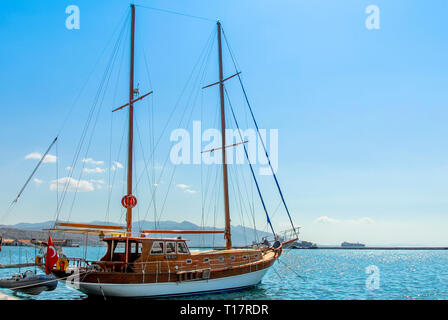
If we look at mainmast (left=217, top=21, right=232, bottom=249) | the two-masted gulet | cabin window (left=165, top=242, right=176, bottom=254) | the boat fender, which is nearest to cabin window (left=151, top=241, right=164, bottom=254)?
the two-masted gulet

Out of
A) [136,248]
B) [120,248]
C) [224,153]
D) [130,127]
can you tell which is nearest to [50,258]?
[120,248]

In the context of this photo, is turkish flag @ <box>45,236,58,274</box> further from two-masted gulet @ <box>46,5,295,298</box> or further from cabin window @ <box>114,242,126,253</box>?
cabin window @ <box>114,242,126,253</box>

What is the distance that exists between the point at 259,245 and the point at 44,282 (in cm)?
1745

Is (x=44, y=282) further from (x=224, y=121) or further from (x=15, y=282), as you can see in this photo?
(x=224, y=121)

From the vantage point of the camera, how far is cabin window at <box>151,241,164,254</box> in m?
21.9

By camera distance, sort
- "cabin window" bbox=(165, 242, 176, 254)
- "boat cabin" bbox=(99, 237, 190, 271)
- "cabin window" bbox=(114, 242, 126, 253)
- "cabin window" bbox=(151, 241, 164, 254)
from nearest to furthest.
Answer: "boat cabin" bbox=(99, 237, 190, 271) < "cabin window" bbox=(151, 241, 164, 254) < "cabin window" bbox=(114, 242, 126, 253) < "cabin window" bbox=(165, 242, 176, 254)

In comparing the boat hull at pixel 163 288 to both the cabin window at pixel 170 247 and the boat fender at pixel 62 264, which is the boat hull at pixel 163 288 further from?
the cabin window at pixel 170 247

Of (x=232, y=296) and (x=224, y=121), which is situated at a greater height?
(x=224, y=121)

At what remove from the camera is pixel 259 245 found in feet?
103

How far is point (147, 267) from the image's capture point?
2109 centimetres
